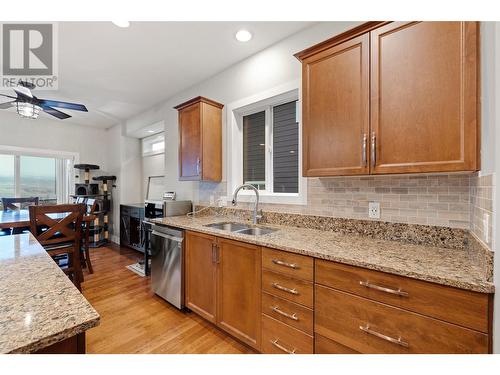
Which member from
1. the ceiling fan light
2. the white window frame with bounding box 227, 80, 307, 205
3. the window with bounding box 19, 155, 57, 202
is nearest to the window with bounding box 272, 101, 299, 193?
the white window frame with bounding box 227, 80, 307, 205

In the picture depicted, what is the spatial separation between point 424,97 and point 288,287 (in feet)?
4.25

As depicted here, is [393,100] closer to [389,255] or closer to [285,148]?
[389,255]

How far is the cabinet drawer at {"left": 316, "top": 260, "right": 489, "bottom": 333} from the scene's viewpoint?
0.86m

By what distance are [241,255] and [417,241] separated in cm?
116

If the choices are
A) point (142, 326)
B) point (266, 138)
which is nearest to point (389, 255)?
point (266, 138)

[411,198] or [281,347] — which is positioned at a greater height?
[411,198]

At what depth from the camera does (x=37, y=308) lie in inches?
24.2

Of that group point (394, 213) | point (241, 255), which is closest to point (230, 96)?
point (241, 255)

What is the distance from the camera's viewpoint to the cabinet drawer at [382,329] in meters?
0.89

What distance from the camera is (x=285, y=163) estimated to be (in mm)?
2365

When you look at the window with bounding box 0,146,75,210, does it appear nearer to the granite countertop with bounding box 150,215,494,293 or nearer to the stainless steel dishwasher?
the stainless steel dishwasher

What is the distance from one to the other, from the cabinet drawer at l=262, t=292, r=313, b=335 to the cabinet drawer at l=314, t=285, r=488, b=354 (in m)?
0.05
